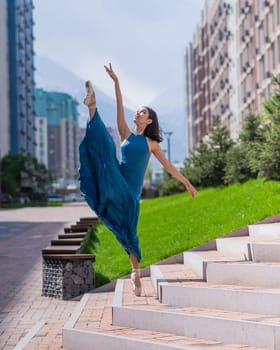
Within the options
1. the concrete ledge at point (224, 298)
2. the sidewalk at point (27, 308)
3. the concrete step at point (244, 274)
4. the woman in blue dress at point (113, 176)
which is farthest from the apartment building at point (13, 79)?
the concrete ledge at point (224, 298)

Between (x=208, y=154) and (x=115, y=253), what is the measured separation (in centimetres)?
1619

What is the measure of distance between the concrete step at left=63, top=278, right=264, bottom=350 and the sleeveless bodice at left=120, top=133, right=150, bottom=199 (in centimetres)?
123

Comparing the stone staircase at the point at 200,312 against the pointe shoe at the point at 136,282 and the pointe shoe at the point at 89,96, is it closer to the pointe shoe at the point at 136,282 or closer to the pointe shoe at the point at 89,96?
the pointe shoe at the point at 136,282

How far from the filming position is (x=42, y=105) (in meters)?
195

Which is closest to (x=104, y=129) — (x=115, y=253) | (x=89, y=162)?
(x=89, y=162)

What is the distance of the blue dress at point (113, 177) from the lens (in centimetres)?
704

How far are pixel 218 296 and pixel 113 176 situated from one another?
5.51 ft

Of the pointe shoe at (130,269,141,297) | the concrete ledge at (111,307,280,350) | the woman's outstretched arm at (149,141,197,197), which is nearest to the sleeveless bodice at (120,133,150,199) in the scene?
the woman's outstretched arm at (149,141,197,197)

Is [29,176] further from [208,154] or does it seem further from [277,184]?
[277,184]

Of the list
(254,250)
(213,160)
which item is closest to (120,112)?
(254,250)

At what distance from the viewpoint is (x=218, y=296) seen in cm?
621

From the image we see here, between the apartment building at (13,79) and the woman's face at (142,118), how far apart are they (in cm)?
8159

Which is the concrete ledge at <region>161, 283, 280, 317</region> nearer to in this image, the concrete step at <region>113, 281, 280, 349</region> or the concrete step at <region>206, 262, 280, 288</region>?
the concrete step at <region>113, 281, 280, 349</region>

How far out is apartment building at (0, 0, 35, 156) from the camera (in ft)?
295
